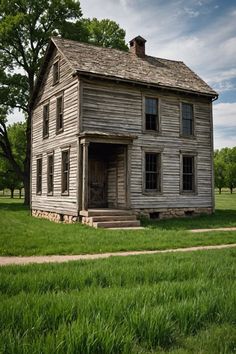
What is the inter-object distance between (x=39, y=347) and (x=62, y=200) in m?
15.7

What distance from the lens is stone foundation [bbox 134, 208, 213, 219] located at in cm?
1861

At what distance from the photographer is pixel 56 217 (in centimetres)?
1950

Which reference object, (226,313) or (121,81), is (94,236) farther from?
(121,81)

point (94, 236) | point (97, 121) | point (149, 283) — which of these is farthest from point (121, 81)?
point (149, 283)

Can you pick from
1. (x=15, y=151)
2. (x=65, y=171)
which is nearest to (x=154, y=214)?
(x=65, y=171)

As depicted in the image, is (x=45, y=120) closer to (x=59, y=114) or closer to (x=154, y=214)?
(x=59, y=114)

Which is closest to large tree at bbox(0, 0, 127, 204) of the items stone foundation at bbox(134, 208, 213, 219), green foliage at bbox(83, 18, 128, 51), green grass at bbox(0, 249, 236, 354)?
green foliage at bbox(83, 18, 128, 51)

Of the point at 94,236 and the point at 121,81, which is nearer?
the point at 94,236

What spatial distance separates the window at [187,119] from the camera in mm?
20688

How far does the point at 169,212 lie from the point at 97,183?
13.7 ft

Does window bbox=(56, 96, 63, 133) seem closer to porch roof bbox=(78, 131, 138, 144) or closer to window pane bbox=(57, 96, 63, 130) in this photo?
window pane bbox=(57, 96, 63, 130)

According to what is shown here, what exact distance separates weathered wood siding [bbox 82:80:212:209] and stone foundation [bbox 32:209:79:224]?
2.84 meters

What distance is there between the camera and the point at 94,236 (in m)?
11.9

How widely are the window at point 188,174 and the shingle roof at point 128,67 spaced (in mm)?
3898
